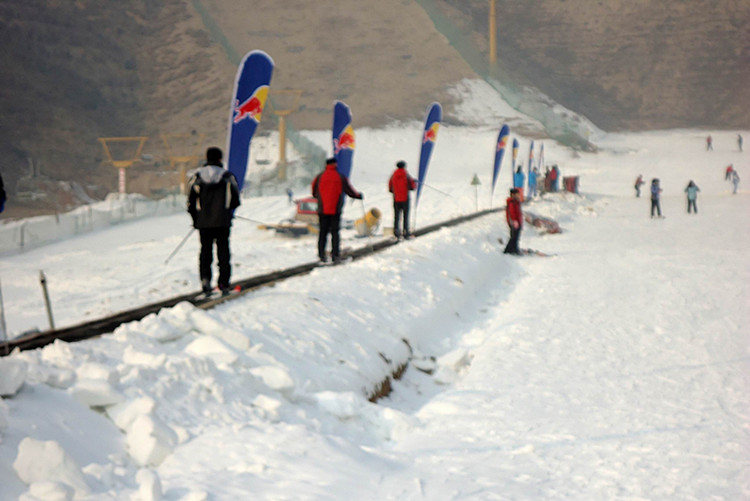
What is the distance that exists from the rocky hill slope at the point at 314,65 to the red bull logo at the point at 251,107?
48083mm

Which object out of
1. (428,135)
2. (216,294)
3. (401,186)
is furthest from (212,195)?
(428,135)

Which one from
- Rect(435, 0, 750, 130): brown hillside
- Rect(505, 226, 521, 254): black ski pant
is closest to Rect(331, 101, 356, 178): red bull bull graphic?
Rect(505, 226, 521, 254): black ski pant

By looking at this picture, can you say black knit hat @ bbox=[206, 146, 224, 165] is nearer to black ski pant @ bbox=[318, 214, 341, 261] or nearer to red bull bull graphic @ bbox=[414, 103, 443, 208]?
black ski pant @ bbox=[318, 214, 341, 261]

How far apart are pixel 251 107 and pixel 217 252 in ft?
11.3

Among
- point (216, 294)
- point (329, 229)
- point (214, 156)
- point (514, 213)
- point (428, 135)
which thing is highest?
point (428, 135)

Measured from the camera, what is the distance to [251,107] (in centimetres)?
1105

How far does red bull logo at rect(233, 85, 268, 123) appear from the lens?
10898 millimetres

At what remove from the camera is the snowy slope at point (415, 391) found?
4270 millimetres

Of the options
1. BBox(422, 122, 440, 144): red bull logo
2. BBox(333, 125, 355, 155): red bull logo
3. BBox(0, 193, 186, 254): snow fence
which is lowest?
BBox(0, 193, 186, 254): snow fence

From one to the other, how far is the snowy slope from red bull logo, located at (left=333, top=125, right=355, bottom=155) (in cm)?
221

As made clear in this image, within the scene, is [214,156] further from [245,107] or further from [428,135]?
[428,135]

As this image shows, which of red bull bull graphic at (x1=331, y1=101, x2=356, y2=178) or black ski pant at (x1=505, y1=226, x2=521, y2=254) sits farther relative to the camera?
→ black ski pant at (x1=505, y1=226, x2=521, y2=254)

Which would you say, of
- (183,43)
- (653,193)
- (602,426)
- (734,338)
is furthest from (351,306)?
(183,43)

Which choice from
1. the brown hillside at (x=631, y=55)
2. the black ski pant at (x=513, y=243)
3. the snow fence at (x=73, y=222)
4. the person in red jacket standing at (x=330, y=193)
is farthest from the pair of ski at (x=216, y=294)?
the brown hillside at (x=631, y=55)
